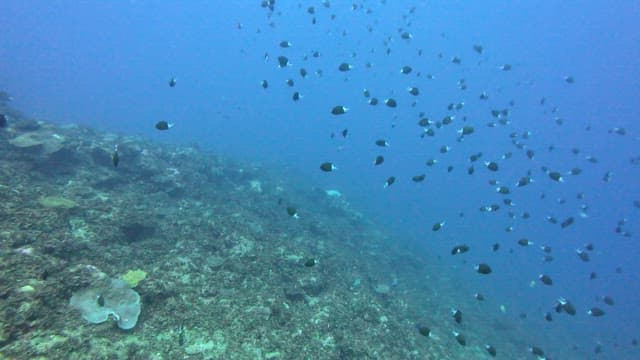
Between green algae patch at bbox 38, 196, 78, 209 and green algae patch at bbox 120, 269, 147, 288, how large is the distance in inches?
158

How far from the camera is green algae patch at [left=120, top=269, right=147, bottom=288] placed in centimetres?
1051

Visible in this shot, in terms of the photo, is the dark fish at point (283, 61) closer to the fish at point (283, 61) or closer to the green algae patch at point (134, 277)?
the fish at point (283, 61)

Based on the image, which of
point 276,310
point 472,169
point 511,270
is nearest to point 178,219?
point 276,310

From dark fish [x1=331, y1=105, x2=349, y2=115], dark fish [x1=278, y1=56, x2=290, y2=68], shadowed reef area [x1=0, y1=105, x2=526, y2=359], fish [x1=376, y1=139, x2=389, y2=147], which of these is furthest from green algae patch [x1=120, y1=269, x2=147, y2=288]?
dark fish [x1=278, y1=56, x2=290, y2=68]

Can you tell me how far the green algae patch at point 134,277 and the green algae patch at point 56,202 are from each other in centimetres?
401

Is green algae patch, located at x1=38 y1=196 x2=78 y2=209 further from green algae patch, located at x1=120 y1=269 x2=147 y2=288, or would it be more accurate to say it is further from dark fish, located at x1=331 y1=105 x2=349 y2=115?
dark fish, located at x1=331 y1=105 x2=349 y2=115

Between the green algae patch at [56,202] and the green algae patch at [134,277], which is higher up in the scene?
the green algae patch at [56,202]

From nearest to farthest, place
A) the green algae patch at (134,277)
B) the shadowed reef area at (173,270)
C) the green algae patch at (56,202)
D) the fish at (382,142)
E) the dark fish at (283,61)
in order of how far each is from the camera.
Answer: the shadowed reef area at (173,270) → the green algae patch at (134,277) → the green algae patch at (56,202) → the fish at (382,142) → the dark fish at (283,61)

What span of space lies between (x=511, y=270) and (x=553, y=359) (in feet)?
103

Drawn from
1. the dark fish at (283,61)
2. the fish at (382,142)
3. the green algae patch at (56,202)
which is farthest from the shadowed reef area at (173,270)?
the dark fish at (283,61)

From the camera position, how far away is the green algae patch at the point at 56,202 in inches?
511

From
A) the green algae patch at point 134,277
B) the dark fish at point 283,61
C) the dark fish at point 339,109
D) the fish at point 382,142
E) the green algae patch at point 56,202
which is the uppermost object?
the dark fish at point 283,61

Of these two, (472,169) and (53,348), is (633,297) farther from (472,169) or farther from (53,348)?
(53,348)

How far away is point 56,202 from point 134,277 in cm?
475
